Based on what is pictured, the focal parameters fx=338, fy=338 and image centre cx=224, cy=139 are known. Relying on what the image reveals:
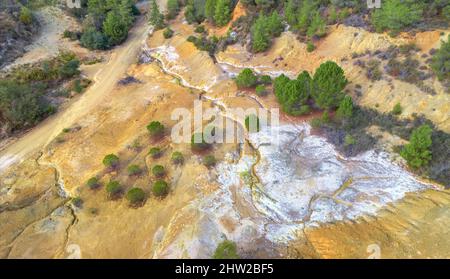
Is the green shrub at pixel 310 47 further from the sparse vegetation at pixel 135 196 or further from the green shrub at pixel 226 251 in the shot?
A: the green shrub at pixel 226 251

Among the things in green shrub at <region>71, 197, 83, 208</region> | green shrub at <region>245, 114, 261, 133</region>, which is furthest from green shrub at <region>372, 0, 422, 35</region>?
green shrub at <region>71, 197, 83, 208</region>

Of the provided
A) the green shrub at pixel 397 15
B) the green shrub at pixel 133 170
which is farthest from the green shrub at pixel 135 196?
the green shrub at pixel 397 15

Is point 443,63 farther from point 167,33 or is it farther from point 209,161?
point 167,33

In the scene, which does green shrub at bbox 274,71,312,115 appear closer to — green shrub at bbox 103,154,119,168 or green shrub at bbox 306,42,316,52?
green shrub at bbox 306,42,316,52

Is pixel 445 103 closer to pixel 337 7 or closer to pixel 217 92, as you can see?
pixel 337 7

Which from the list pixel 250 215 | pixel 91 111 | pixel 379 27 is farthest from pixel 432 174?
pixel 91 111
